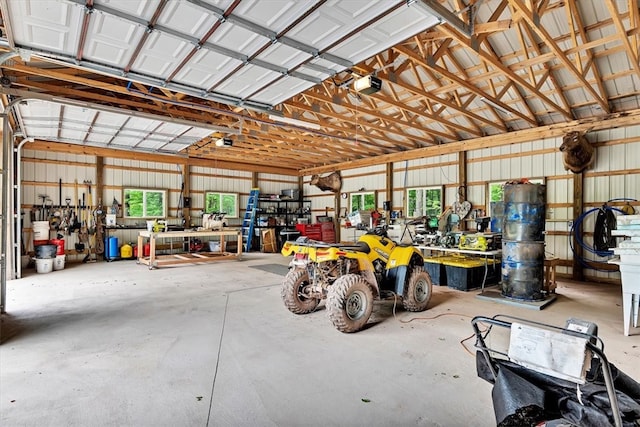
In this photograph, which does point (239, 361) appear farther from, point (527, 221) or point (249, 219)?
point (249, 219)

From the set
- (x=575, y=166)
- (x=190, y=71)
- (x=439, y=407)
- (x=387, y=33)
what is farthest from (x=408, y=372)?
(x=575, y=166)

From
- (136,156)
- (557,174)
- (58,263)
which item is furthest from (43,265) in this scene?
(557,174)

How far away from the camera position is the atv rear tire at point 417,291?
14.2ft

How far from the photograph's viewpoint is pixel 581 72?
521 centimetres

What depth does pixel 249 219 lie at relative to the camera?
1208 centimetres

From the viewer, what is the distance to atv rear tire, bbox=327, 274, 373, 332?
3.57 meters

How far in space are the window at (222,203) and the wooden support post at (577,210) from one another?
10.3m

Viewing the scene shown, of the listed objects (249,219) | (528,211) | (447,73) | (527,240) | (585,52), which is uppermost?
(585,52)

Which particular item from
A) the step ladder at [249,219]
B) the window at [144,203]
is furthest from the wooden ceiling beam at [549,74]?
the window at [144,203]

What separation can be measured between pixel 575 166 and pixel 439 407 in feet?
22.0

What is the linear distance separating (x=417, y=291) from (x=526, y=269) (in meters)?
1.75

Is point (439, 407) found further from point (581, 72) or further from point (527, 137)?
point (527, 137)

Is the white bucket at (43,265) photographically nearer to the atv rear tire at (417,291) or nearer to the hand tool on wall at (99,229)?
the hand tool on wall at (99,229)

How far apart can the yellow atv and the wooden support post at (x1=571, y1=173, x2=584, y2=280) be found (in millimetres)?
4463
